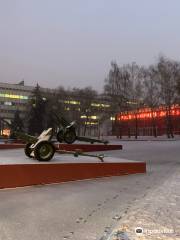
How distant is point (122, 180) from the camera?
13.7 meters

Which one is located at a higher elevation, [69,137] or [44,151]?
[69,137]

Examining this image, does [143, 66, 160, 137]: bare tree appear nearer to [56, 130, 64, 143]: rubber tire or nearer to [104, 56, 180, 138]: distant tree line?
[104, 56, 180, 138]: distant tree line

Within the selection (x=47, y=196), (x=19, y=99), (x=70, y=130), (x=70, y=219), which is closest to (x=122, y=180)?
(x=47, y=196)

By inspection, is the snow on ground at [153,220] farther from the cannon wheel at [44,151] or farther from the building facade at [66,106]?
the building facade at [66,106]

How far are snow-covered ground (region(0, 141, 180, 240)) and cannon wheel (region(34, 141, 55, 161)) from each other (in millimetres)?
1854

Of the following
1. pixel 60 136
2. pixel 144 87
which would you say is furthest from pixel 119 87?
pixel 60 136

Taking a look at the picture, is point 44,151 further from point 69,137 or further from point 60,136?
point 60,136

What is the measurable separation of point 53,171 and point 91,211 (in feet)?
13.5

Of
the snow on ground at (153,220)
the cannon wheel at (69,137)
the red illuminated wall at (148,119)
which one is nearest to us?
the snow on ground at (153,220)

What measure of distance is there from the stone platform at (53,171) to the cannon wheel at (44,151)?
0.66m

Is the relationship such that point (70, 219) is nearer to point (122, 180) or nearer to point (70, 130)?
point (122, 180)

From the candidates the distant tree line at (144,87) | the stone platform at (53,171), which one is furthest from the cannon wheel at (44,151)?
the distant tree line at (144,87)

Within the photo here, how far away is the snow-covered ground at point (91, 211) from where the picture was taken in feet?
22.3

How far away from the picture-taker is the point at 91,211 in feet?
28.8
